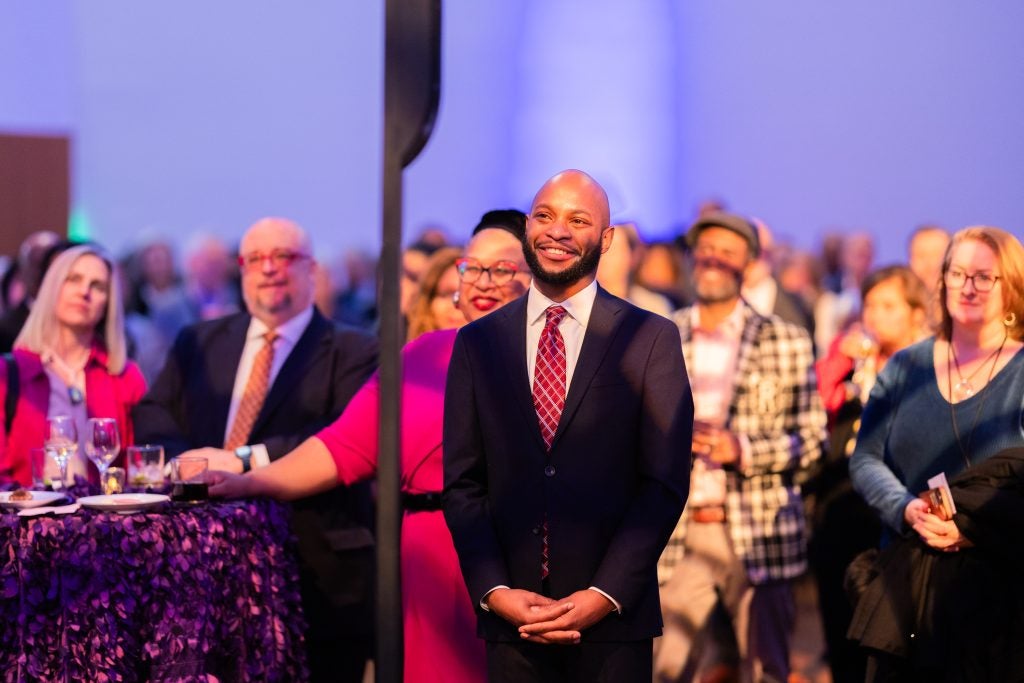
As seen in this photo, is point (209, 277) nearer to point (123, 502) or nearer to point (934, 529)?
point (123, 502)

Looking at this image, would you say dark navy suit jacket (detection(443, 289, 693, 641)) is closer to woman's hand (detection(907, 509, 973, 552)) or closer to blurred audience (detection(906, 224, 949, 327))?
woman's hand (detection(907, 509, 973, 552))

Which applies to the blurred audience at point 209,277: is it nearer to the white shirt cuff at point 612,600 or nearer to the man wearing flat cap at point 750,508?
the man wearing flat cap at point 750,508

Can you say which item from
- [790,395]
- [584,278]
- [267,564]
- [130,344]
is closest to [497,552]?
[584,278]

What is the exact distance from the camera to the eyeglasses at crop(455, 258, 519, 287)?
3926 millimetres

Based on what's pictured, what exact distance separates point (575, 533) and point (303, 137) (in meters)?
10.5

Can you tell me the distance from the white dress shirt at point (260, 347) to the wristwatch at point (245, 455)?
0.29 metres

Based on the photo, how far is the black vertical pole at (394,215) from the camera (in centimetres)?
203

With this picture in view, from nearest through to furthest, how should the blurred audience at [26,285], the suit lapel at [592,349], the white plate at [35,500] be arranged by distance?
the suit lapel at [592,349]
the white plate at [35,500]
the blurred audience at [26,285]

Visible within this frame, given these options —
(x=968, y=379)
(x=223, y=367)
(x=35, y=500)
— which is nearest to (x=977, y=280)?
(x=968, y=379)

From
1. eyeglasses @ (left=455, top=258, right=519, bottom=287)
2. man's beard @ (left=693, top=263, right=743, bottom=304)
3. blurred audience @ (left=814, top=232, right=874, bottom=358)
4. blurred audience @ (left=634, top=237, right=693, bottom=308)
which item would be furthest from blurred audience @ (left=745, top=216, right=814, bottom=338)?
eyeglasses @ (left=455, top=258, right=519, bottom=287)

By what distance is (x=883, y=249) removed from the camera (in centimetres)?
1227

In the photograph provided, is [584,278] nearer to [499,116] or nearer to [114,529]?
[114,529]

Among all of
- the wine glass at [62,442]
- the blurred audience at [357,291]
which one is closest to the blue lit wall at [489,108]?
the blurred audience at [357,291]

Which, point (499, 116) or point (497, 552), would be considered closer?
point (497, 552)
